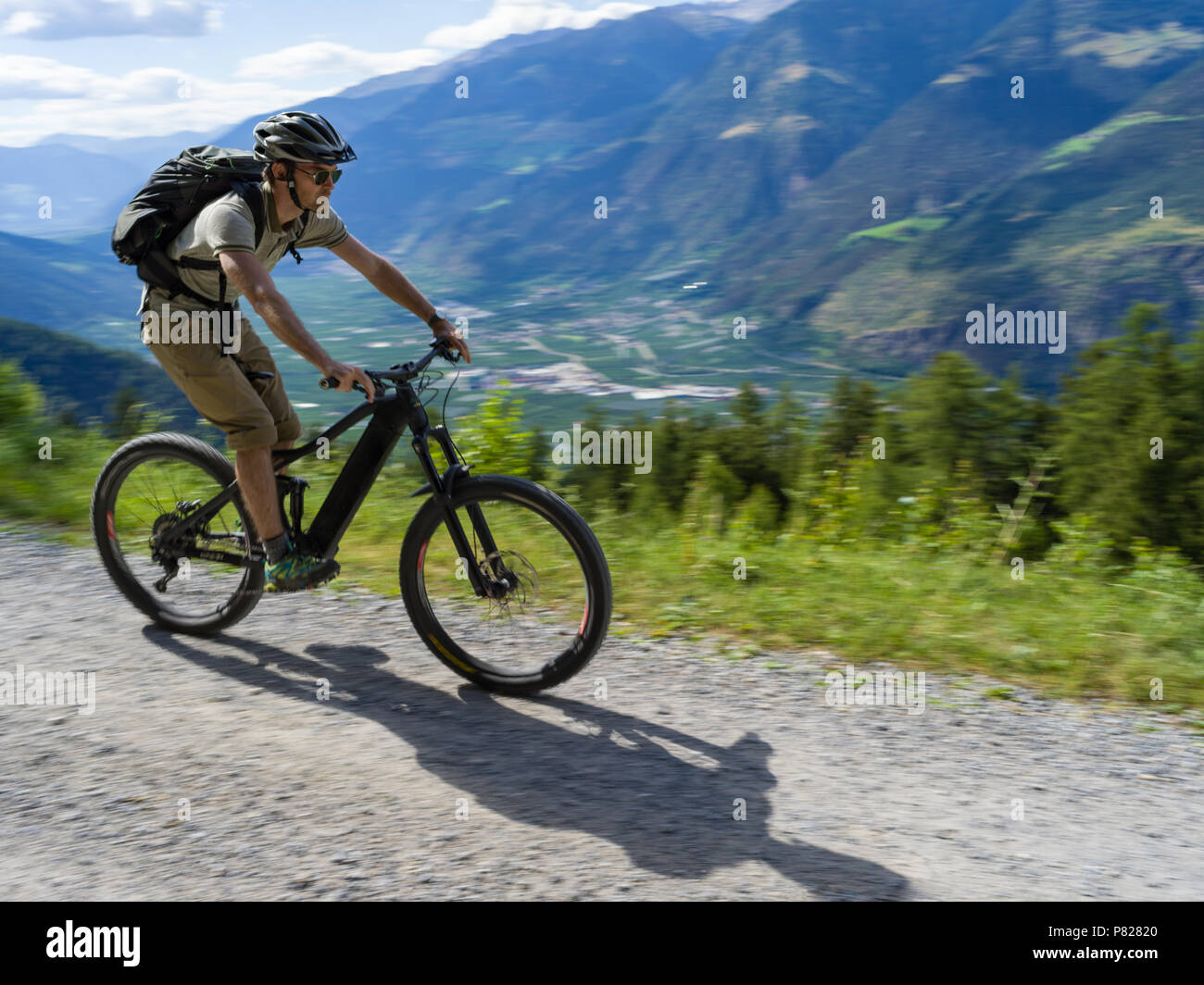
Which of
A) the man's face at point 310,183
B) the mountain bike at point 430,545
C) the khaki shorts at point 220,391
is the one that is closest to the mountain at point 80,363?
the mountain bike at point 430,545

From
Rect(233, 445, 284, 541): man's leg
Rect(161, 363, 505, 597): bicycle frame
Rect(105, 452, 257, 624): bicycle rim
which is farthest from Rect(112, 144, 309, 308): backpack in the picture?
Rect(105, 452, 257, 624): bicycle rim

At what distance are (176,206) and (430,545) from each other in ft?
5.37

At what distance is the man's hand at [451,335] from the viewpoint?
3.98 metres

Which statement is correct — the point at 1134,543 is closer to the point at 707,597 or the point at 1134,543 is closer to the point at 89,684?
the point at 707,597

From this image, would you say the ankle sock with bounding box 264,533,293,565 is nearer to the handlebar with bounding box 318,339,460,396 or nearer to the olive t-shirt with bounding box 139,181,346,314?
the handlebar with bounding box 318,339,460,396

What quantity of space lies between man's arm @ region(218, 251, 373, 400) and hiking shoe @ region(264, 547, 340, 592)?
930mm

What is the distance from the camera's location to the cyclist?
3516 mm

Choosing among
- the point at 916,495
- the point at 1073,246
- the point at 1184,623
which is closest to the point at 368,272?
the point at 1184,623

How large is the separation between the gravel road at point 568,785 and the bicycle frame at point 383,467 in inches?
20.0

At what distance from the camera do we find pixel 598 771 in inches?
128

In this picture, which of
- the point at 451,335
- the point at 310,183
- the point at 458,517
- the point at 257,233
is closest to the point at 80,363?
the point at 257,233

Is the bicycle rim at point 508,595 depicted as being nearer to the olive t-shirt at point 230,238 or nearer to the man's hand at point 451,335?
the man's hand at point 451,335

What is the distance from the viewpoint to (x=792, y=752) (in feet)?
11.2
